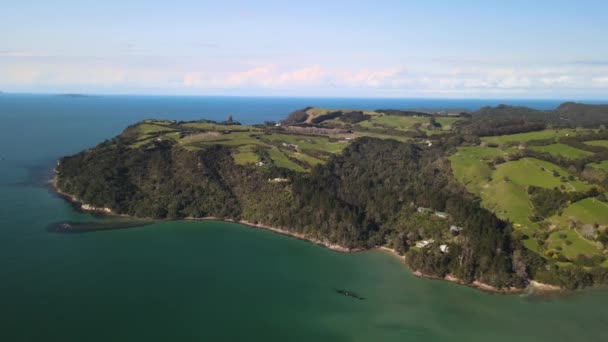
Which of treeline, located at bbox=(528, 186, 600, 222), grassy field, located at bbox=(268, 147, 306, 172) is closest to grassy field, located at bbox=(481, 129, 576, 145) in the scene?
treeline, located at bbox=(528, 186, 600, 222)

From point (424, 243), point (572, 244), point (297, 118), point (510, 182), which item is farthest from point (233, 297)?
point (297, 118)

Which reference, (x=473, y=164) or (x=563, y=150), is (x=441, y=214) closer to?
(x=473, y=164)

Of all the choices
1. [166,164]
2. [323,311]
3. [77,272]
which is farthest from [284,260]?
[166,164]

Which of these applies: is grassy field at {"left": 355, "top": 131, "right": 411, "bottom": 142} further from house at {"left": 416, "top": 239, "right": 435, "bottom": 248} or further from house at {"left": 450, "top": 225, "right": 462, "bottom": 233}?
house at {"left": 416, "top": 239, "right": 435, "bottom": 248}

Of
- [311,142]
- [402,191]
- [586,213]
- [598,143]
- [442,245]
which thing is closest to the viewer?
[442,245]

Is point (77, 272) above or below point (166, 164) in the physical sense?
below

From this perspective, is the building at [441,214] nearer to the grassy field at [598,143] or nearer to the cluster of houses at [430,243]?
the cluster of houses at [430,243]

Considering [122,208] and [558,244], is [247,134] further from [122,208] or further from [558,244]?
[558,244]

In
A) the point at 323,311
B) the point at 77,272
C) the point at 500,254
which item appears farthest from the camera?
the point at 500,254
